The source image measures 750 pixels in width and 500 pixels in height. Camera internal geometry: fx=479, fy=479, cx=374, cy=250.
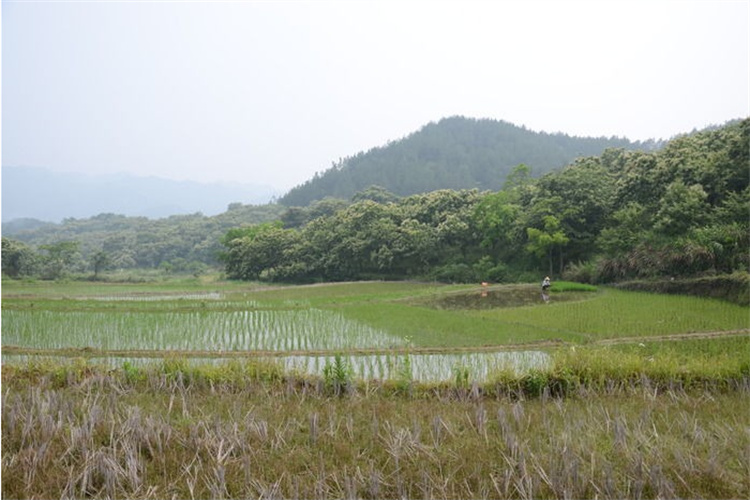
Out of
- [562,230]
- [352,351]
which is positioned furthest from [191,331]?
[562,230]

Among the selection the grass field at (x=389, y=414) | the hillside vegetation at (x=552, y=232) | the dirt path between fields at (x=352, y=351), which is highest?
the hillside vegetation at (x=552, y=232)

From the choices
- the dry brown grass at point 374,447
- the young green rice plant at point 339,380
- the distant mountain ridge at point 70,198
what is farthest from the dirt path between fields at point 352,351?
the distant mountain ridge at point 70,198

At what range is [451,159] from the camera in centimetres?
6669

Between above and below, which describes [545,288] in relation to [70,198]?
below

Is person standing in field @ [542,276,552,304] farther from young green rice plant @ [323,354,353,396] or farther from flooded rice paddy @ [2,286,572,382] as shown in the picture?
young green rice plant @ [323,354,353,396]

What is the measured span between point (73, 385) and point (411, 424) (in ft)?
13.7

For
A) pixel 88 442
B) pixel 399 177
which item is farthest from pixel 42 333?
pixel 399 177

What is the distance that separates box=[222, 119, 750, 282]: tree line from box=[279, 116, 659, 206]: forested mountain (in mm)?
29442

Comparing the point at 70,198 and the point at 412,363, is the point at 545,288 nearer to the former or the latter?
the point at 412,363

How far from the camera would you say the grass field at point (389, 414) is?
3.29 metres

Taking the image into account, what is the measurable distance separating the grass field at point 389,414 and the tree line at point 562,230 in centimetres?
533

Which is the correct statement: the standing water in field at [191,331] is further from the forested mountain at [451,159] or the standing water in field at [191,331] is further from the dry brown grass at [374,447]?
the forested mountain at [451,159]

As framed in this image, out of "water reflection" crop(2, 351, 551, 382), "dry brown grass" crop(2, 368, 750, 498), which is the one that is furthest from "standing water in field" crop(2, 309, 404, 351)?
"dry brown grass" crop(2, 368, 750, 498)

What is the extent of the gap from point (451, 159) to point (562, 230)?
48596 mm
